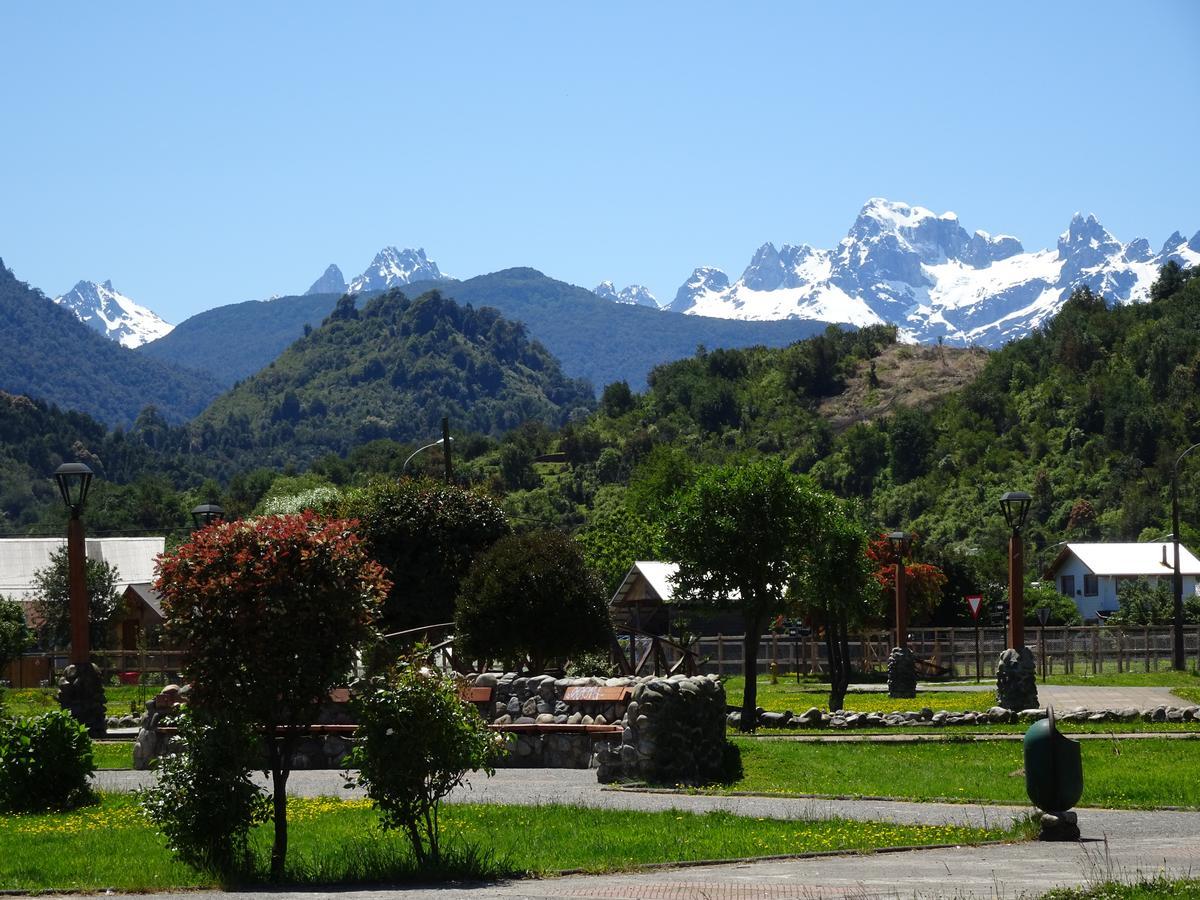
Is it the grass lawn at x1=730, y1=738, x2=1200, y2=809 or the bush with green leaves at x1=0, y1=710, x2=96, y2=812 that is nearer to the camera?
the grass lawn at x1=730, y1=738, x2=1200, y2=809

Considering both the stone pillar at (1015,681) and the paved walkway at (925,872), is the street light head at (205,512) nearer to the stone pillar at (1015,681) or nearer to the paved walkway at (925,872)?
the stone pillar at (1015,681)

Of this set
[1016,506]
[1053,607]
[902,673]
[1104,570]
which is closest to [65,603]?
[902,673]

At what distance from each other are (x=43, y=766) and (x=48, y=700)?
20.8 m

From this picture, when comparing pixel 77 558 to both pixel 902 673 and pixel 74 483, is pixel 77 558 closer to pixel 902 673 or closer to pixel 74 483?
pixel 74 483

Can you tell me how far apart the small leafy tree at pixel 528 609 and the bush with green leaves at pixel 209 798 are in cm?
1523

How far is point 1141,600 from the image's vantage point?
2889 inches

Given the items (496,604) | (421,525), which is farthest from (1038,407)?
(496,604)

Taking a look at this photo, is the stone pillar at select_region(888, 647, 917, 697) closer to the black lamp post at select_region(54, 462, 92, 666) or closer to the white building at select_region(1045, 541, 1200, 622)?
the black lamp post at select_region(54, 462, 92, 666)

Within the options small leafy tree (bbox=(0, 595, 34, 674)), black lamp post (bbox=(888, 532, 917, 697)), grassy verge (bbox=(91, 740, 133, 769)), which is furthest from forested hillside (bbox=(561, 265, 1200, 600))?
grassy verge (bbox=(91, 740, 133, 769))

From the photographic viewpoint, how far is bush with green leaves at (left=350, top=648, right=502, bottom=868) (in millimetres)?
13188

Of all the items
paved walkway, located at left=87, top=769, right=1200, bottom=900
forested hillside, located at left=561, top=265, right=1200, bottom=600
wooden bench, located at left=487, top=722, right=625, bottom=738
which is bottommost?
paved walkway, located at left=87, top=769, right=1200, bottom=900

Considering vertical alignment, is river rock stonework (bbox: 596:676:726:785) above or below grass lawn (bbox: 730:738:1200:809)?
above

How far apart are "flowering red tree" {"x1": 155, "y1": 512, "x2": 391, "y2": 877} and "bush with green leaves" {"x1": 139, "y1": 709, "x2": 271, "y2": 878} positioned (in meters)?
0.21

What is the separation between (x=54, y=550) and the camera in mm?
78375
